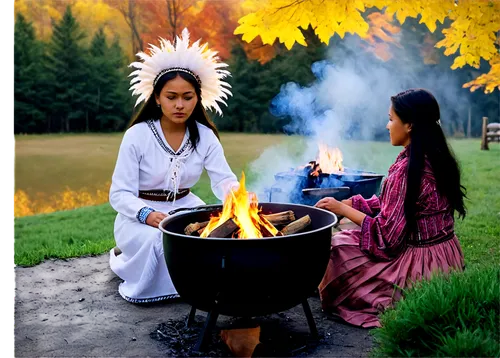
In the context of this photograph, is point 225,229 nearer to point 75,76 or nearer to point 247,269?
point 247,269

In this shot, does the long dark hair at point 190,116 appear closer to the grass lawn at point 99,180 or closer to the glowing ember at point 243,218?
the glowing ember at point 243,218

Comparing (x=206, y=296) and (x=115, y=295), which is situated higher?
(x=206, y=296)

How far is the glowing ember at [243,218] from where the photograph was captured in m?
3.00

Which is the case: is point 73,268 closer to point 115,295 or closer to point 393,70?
point 115,295

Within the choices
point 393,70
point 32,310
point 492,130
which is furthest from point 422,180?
point 393,70

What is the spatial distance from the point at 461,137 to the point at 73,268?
911 inches

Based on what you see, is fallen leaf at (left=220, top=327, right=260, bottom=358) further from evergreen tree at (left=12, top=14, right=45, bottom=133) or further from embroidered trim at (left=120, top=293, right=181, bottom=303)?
evergreen tree at (left=12, top=14, right=45, bottom=133)

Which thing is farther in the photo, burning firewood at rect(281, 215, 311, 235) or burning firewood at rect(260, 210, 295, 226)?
burning firewood at rect(260, 210, 295, 226)

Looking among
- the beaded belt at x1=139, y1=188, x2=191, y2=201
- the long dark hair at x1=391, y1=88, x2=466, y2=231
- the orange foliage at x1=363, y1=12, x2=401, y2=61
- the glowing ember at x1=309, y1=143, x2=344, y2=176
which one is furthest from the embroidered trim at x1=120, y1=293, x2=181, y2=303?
the orange foliage at x1=363, y1=12, x2=401, y2=61

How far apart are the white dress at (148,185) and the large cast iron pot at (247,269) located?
0.90 m

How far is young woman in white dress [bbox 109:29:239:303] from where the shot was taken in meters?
3.84

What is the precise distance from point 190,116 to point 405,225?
75.6 inches

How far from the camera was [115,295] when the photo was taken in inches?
158

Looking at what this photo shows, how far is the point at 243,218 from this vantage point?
9.98ft
